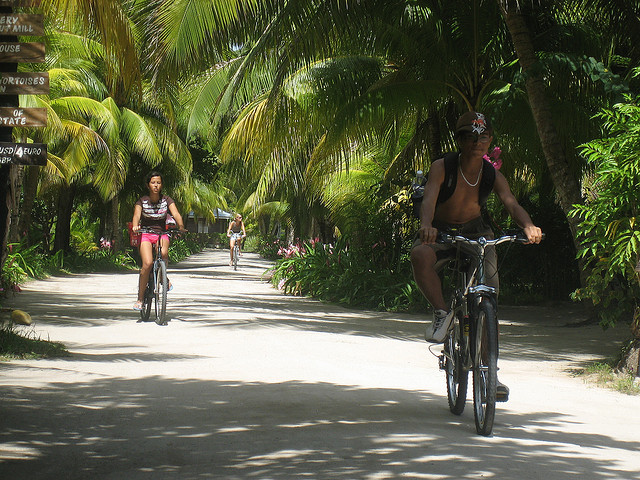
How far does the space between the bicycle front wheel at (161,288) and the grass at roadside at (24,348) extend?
256 centimetres

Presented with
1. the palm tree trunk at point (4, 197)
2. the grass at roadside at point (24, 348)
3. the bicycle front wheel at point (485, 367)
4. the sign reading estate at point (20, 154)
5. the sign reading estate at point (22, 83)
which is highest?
the sign reading estate at point (22, 83)

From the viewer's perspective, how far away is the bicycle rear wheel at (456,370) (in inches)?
215

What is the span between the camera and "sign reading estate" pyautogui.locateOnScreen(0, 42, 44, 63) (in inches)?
276

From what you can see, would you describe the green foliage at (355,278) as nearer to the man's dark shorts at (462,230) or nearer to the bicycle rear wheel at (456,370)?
the bicycle rear wheel at (456,370)

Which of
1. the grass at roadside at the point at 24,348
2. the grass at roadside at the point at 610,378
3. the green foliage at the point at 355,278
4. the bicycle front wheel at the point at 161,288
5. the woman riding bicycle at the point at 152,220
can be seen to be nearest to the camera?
the grass at roadside at the point at 610,378

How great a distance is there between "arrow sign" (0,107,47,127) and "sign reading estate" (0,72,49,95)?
0.60 feet

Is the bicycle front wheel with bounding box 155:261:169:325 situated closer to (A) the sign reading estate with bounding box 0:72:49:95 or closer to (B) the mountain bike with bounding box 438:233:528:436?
(A) the sign reading estate with bounding box 0:72:49:95

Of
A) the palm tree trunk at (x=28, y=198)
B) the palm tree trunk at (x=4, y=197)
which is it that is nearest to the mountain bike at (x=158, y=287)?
the palm tree trunk at (x=4, y=197)

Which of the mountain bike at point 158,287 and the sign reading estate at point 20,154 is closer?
the sign reading estate at point 20,154

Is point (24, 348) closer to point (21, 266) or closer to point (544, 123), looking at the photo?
point (544, 123)

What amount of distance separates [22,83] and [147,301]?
455 centimetres

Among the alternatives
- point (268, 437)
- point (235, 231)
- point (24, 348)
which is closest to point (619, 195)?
point (268, 437)

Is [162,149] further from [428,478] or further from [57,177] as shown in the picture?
[428,478]

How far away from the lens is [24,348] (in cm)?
777
